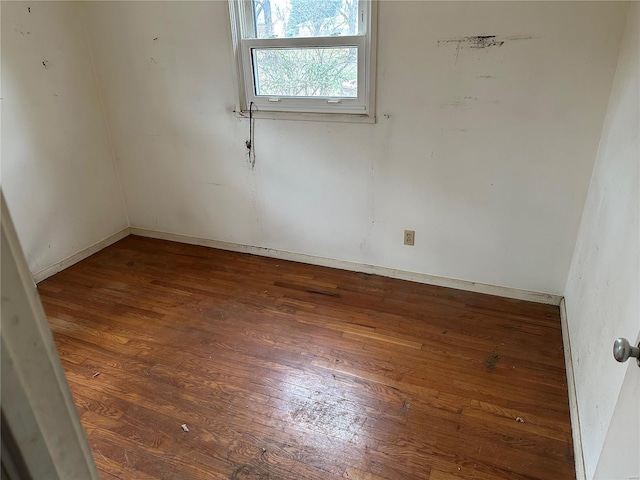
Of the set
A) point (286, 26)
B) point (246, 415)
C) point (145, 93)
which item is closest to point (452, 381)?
point (246, 415)

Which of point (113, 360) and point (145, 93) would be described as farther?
point (145, 93)

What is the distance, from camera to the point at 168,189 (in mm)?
3332

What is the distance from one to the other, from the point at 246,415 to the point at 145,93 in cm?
234

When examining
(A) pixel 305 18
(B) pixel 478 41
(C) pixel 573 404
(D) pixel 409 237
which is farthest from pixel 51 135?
(C) pixel 573 404

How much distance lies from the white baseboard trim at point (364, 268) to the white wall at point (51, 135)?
1.86ft

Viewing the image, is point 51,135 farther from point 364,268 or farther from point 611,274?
point 611,274

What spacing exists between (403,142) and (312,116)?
586 millimetres

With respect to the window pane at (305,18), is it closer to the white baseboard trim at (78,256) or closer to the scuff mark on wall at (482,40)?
the scuff mark on wall at (482,40)

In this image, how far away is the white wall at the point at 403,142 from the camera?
214 centimetres

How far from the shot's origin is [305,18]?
2479 mm

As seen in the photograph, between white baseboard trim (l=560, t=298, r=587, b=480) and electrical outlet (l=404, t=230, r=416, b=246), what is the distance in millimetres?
932

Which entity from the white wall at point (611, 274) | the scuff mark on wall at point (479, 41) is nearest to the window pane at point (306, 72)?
the scuff mark on wall at point (479, 41)

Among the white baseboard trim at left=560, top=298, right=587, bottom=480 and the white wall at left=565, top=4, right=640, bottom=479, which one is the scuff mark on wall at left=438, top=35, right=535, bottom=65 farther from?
the white baseboard trim at left=560, top=298, right=587, bottom=480

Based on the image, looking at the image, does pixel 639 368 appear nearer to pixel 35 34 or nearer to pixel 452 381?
pixel 452 381
